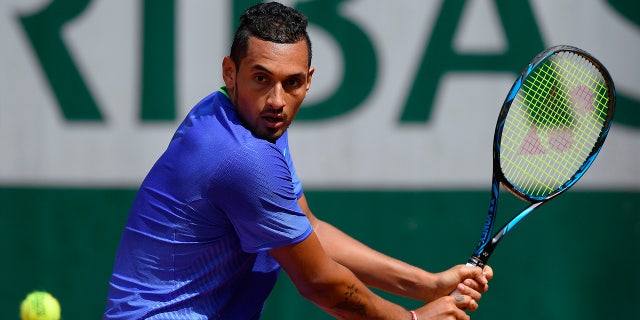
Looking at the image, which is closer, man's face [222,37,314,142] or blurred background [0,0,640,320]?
man's face [222,37,314,142]

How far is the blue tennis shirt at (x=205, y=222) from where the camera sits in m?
2.97

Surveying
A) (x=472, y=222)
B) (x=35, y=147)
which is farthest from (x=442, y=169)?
(x=35, y=147)

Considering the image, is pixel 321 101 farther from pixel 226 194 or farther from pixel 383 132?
pixel 226 194

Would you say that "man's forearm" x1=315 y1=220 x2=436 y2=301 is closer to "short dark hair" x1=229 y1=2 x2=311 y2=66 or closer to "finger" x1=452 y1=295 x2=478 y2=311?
"finger" x1=452 y1=295 x2=478 y2=311

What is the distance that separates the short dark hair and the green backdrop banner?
2939 millimetres

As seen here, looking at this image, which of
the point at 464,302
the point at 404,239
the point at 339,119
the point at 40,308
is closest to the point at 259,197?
the point at 464,302

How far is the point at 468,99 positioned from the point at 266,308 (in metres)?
1.69

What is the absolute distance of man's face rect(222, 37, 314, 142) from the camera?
3029 mm

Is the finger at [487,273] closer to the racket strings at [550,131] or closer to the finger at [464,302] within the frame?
the finger at [464,302]

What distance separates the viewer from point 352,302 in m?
3.20

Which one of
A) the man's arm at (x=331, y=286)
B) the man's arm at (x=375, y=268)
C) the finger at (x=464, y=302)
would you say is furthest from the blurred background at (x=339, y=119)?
the man's arm at (x=331, y=286)

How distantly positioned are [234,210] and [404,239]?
3.17 m

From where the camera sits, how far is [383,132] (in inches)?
237

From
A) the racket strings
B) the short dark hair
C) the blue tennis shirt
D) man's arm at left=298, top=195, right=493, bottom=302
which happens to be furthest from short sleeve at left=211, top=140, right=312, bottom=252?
the racket strings
